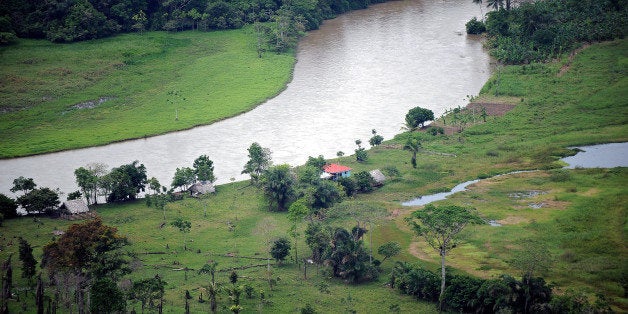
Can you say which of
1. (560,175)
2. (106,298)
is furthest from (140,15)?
(106,298)

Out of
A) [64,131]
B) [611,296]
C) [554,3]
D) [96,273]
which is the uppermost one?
[554,3]

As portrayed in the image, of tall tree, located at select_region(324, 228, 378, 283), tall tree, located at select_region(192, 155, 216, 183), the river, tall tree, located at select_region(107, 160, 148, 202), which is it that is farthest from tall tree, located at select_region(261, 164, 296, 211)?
tall tree, located at select_region(324, 228, 378, 283)

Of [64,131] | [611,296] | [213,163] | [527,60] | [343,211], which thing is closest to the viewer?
[611,296]

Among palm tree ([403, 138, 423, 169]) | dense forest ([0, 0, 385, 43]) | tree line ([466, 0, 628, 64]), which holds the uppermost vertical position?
dense forest ([0, 0, 385, 43])

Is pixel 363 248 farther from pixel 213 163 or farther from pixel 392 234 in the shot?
pixel 213 163

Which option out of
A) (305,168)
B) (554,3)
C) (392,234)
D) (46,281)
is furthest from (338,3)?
(46,281)

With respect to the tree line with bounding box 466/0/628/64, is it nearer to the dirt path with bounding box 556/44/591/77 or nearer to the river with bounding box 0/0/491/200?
the dirt path with bounding box 556/44/591/77

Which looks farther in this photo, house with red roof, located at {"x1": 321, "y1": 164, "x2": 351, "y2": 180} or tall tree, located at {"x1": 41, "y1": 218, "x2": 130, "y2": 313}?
house with red roof, located at {"x1": 321, "y1": 164, "x2": 351, "y2": 180}
